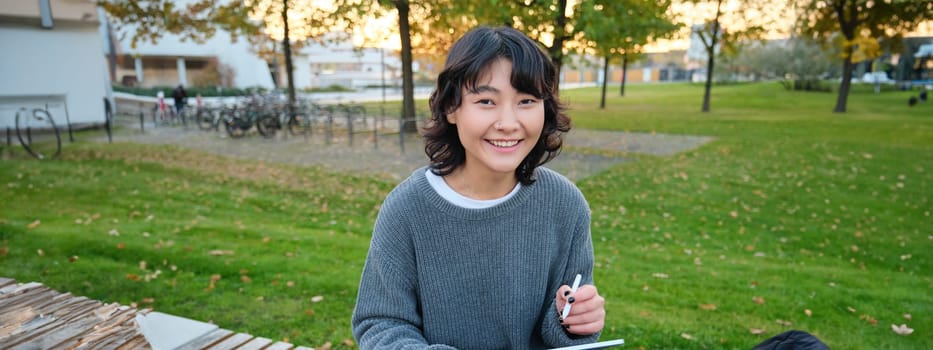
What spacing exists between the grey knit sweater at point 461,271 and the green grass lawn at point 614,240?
2462 mm

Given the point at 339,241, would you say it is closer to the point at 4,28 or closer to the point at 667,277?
the point at 667,277

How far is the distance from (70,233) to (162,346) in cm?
440

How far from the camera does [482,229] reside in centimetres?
158

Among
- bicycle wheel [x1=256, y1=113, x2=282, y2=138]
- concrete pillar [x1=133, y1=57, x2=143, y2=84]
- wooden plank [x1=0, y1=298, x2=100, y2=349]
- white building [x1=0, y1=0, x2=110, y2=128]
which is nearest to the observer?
wooden plank [x1=0, y1=298, x2=100, y2=349]

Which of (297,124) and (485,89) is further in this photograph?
(297,124)

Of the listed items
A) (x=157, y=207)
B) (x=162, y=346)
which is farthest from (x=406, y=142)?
(x=162, y=346)

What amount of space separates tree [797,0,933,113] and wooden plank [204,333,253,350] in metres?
27.0

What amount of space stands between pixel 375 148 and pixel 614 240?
8.45 m

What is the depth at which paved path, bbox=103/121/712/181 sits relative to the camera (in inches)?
468

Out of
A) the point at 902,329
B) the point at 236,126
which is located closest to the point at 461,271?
the point at 902,329

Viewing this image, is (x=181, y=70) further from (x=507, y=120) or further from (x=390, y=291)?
(x=507, y=120)

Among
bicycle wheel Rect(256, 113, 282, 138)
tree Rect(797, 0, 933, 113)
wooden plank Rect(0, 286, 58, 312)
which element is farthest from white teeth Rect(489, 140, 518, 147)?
tree Rect(797, 0, 933, 113)

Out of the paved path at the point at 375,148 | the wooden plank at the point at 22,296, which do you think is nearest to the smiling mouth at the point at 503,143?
the wooden plank at the point at 22,296

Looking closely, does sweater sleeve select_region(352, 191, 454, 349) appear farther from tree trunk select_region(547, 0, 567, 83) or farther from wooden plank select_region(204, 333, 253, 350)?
tree trunk select_region(547, 0, 567, 83)
